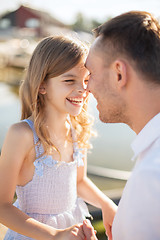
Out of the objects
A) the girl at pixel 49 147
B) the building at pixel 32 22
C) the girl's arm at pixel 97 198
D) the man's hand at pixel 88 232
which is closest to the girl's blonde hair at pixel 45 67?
the girl at pixel 49 147

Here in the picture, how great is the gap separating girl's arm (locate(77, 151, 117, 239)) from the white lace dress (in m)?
0.15

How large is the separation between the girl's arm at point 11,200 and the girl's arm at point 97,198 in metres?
0.40

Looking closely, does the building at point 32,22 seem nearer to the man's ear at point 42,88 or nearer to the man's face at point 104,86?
the man's ear at point 42,88

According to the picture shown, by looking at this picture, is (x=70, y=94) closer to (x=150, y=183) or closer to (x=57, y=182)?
(x=57, y=182)

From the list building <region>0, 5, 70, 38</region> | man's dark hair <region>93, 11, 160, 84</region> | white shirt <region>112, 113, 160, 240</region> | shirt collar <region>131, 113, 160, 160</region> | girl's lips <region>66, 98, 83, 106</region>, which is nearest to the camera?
white shirt <region>112, 113, 160, 240</region>

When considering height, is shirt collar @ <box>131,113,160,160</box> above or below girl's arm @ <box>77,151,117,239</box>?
above

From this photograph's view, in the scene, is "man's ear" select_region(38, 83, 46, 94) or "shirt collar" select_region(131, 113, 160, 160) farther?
"man's ear" select_region(38, 83, 46, 94)

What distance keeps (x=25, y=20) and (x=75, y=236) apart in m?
52.1

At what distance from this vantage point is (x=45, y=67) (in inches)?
81.7

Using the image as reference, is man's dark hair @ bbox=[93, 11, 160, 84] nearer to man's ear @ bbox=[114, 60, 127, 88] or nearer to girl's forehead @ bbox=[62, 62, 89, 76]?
man's ear @ bbox=[114, 60, 127, 88]

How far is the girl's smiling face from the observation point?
2066mm

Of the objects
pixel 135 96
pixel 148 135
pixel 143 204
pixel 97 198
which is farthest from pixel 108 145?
pixel 143 204

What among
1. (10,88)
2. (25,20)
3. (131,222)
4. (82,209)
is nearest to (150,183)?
(131,222)

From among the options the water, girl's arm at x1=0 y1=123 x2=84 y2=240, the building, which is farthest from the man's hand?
the building
